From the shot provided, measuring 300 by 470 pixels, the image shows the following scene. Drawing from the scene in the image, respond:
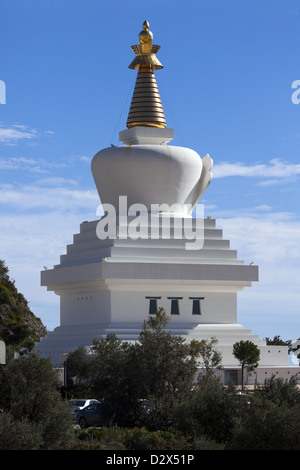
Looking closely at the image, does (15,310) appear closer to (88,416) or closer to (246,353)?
(246,353)

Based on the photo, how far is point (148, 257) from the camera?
4528 cm

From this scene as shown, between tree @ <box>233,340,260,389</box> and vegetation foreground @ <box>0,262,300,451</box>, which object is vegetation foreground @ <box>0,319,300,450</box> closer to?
vegetation foreground @ <box>0,262,300,451</box>

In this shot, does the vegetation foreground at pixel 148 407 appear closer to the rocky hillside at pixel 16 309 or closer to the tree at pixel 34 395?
the tree at pixel 34 395

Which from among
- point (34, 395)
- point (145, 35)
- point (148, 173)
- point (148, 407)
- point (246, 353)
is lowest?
point (148, 407)

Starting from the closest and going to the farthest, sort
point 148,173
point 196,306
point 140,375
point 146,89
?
point 140,375, point 196,306, point 148,173, point 146,89

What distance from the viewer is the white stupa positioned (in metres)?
44.8

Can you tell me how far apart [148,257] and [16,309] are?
2703 cm

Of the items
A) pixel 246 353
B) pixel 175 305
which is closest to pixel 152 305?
pixel 175 305
